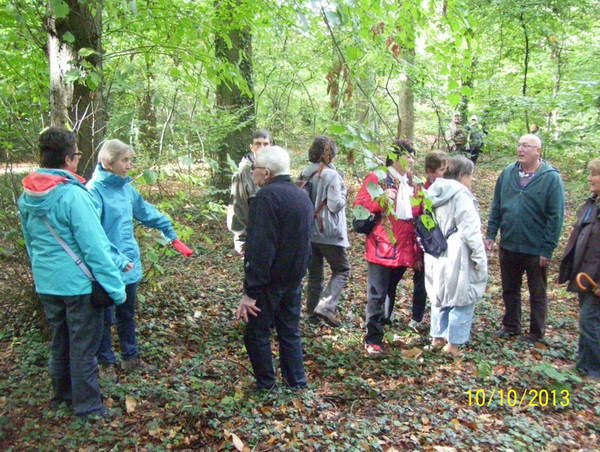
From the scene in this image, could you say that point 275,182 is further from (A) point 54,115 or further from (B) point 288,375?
(A) point 54,115

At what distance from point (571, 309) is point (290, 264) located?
16.5 feet

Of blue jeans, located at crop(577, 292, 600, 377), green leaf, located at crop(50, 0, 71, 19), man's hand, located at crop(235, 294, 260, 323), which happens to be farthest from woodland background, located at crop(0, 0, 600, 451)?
man's hand, located at crop(235, 294, 260, 323)

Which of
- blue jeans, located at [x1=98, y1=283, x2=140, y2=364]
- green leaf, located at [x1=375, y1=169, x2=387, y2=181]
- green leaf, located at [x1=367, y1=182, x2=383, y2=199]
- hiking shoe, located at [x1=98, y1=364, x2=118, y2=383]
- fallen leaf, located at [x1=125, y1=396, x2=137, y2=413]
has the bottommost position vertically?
fallen leaf, located at [x1=125, y1=396, x2=137, y2=413]

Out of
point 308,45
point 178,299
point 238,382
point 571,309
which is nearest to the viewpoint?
point 238,382

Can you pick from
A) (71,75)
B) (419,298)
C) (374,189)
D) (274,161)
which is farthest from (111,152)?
(419,298)

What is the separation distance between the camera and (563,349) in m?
4.87

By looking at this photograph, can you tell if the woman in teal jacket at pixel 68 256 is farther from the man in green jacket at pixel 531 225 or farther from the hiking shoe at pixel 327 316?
the man in green jacket at pixel 531 225

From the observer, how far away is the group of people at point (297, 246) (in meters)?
3.11

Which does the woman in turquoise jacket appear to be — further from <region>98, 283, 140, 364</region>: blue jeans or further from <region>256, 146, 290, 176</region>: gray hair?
<region>256, 146, 290, 176</region>: gray hair

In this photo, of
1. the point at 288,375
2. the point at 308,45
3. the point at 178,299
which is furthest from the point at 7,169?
the point at 308,45

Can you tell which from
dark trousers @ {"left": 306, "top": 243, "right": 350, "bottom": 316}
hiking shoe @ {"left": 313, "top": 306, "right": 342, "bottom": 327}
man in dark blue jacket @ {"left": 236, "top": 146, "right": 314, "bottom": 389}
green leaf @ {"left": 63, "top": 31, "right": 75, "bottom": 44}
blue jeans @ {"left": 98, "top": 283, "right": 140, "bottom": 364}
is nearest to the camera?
man in dark blue jacket @ {"left": 236, "top": 146, "right": 314, "bottom": 389}

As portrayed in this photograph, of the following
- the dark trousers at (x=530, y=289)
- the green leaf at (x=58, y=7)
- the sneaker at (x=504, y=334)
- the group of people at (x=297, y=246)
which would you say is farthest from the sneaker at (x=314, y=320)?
the green leaf at (x=58, y=7)

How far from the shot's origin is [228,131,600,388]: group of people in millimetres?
3453

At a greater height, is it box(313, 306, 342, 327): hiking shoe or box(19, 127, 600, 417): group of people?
box(19, 127, 600, 417): group of people
